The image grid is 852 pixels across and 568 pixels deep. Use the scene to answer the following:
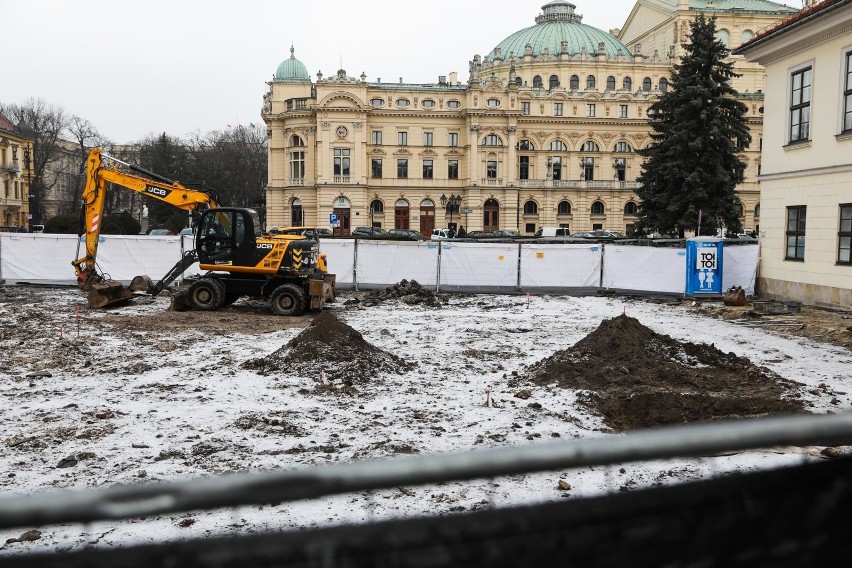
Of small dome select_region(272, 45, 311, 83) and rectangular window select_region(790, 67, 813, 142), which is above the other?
small dome select_region(272, 45, 311, 83)

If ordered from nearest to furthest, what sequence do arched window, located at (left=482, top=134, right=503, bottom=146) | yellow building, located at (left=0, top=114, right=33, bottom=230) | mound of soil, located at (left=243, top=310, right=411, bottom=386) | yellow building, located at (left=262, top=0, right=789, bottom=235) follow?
mound of soil, located at (left=243, top=310, right=411, bottom=386), yellow building, located at (left=0, top=114, right=33, bottom=230), yellow building, located at (left=262, top=0, right=789, bottom=235), arched window, located at (left=482, top=134, right=503, bottom=146)

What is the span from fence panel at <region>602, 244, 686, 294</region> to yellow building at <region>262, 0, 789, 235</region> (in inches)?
1996

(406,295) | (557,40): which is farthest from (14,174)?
(406,295)

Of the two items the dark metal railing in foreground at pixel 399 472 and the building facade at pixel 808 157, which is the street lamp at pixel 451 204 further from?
the dark metal railing in foreground at pixel 399 472

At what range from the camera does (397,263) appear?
2661 cm

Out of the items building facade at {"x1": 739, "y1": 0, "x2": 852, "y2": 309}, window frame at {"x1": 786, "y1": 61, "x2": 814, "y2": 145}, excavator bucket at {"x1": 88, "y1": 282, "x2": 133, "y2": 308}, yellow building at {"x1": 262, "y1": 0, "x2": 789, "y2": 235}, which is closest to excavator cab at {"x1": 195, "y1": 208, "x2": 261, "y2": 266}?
excavator bucket at {"x1": 88, "y1": 282, "x2": 133, "y2": 308}

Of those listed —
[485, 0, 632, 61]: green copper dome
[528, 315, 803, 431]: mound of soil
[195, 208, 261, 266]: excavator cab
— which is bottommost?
[528, 315, 803, 431]: mound of soil

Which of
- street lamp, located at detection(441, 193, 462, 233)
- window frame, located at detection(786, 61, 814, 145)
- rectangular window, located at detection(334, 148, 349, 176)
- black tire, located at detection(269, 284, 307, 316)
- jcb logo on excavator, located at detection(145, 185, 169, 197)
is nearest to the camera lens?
black tire, located at detection(269, 284, 307, 316)

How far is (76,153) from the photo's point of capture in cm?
10569

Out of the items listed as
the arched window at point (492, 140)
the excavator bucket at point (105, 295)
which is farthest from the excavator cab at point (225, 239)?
the arched window at point (492, 140)

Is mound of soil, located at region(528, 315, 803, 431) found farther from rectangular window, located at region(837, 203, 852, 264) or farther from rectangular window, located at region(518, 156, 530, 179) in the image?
rectangular window, located at region(518, 156, 530, 179)

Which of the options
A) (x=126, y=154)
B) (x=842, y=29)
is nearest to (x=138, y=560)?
(x=842, y=29)

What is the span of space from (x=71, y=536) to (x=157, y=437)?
268 centimetres

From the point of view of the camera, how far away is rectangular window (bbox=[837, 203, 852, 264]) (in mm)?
19891
